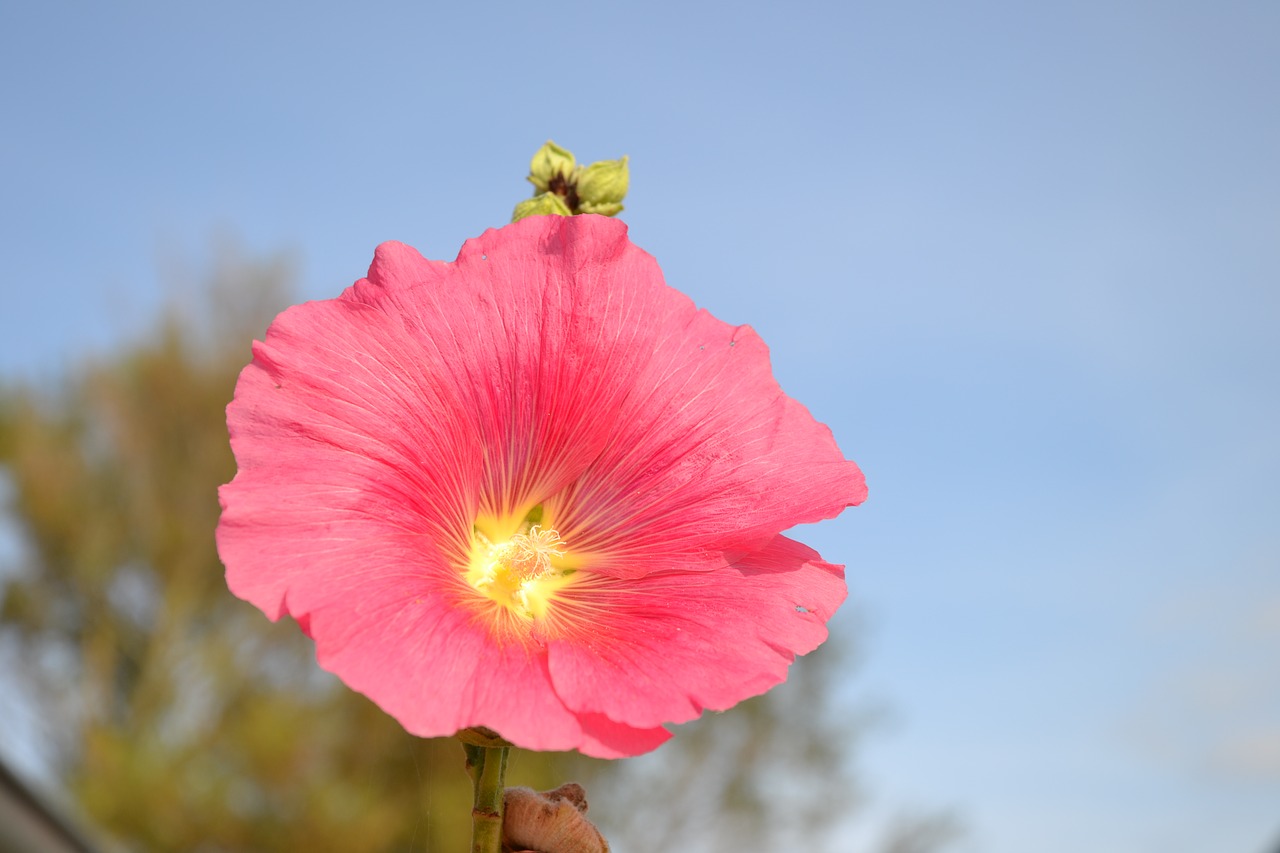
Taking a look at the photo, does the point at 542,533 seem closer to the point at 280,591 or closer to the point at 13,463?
the point at 280,591

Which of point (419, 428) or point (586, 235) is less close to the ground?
point (586, 235)

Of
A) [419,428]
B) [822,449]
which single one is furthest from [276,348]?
[822,449]

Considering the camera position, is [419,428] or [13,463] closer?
[419,428]

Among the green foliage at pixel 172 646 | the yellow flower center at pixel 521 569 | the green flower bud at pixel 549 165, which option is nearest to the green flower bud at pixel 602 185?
the green flower bud at pixel 549 165

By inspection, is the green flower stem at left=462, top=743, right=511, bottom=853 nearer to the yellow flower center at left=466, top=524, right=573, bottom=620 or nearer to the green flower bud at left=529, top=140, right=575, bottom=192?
the yellow flower center at left=466, top=524, right=573, bottom=620

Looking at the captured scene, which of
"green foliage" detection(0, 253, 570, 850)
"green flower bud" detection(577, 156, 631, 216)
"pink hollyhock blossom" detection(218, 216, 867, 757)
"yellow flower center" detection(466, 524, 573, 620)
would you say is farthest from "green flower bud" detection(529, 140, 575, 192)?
"green foliage" detection(0, 253, 570, 850)

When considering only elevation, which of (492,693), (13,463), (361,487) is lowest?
(492,693)
